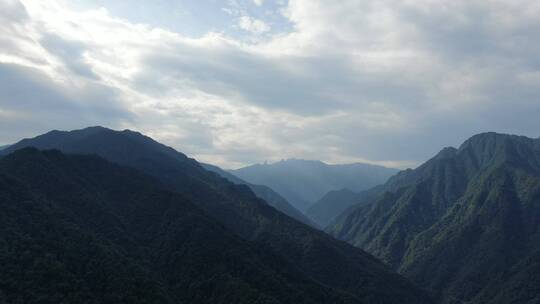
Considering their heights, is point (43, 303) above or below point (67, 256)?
below

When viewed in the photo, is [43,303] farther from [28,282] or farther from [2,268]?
[2,268]

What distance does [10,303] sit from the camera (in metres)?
154

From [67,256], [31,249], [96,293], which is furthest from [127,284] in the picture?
[31,249]

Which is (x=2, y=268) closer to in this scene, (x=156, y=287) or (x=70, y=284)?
(x=70, y=284)

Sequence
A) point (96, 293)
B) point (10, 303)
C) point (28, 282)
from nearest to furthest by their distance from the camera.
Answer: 1. point (10, 303)
2. point (28, 282)
3. point (96, 293)

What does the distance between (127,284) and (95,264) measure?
692 inches

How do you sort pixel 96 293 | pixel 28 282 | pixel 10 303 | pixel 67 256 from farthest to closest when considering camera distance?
pixel 67 256
pixel 96 293
pixel 28 282
pixel 10 303

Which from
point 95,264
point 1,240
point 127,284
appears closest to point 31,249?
point 1,240

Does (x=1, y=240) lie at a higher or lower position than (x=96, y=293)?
higher

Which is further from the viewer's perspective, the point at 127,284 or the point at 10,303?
the point at 127,284

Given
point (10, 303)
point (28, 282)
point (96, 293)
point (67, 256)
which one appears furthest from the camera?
point (67, 256)

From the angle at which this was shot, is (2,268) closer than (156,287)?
Yes

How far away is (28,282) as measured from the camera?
6545 inches

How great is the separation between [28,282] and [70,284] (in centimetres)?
1460
